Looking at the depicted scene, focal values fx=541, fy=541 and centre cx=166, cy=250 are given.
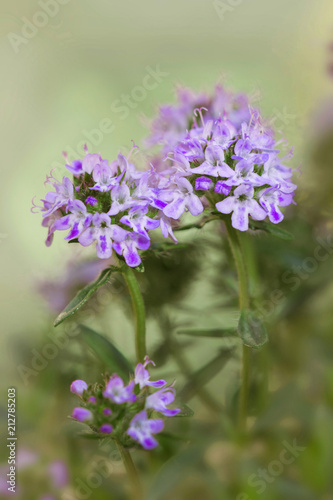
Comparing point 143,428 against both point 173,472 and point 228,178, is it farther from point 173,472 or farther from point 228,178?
point 228,178

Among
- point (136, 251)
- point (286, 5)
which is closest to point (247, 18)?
point (286, 5)

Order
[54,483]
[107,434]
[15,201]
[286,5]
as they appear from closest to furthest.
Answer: [107,434], [54,483], [15,201], [286,5]

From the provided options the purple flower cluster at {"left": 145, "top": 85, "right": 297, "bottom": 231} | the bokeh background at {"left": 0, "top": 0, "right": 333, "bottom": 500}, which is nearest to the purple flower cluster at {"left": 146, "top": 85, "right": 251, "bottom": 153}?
the bokeh background at {"left": 0, "top": 0, "right": 333, "bottom": 500}

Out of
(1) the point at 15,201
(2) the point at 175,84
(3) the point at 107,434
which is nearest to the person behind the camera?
(3) the point at 107,434

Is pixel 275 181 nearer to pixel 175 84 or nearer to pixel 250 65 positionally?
pixel 175 84

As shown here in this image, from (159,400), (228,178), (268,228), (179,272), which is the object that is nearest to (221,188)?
(228,178)

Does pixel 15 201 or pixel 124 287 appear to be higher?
pixel 15 201
